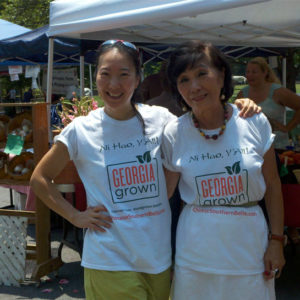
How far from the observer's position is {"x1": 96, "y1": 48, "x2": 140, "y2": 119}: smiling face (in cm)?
176

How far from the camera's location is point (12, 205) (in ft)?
21.5

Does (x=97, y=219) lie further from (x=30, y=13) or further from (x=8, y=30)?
(x=30, y=13)

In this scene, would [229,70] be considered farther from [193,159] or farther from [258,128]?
[193,159]

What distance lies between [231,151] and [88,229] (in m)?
0.65

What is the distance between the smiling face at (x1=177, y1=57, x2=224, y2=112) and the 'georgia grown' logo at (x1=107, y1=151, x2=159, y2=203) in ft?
1.00

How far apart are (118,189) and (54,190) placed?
0.29 metres

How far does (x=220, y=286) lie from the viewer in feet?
5.50

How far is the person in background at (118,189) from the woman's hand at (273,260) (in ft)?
1.24

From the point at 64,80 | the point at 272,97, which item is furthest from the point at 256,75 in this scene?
the point at 64,80

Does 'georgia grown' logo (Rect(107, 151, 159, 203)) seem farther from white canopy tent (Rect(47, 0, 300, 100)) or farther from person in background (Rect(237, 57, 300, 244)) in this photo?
person in background (Rect(237, 57, 300, 244))

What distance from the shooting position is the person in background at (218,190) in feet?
5.50

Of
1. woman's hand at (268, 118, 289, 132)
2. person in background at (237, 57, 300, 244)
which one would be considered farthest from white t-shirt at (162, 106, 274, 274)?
person in background at (237, 57, 300, 244)

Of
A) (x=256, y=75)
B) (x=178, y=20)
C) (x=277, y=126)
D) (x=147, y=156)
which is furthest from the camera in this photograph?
(x=178, y=20)

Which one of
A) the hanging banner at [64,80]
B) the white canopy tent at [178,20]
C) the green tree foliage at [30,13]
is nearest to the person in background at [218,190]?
the white canopy tent at [178,20]
